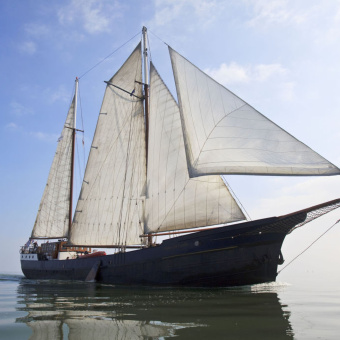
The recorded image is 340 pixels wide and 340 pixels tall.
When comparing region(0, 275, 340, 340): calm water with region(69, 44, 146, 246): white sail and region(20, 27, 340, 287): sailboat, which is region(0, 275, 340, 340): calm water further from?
region(69, 44, 146, 246): white sail

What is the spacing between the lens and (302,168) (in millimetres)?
15625

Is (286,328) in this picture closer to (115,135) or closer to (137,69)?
(115,135)

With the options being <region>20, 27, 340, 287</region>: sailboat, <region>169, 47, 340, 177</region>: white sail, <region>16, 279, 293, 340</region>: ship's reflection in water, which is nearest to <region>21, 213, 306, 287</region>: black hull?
<region>20, 27, 340, 287</region>: sailboat

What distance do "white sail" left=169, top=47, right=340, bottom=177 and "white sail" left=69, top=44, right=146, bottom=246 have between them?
993 centimetres

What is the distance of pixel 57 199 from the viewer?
123 feet

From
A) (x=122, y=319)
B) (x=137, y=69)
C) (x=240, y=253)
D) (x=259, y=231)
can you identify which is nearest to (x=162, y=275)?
(x=240, y=253)

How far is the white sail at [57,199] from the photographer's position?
121ft

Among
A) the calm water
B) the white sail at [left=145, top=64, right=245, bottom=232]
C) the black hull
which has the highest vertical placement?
the white sail at [left=145, top=64, right=245, bottom=232]

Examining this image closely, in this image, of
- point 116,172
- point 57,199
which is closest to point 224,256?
point 116,172

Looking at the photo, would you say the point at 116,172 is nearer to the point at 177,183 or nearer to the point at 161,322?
the point at 177,183

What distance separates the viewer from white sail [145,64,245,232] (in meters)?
21.0

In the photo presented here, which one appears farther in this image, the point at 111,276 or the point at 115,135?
the point at 115,135

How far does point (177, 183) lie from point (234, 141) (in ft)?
20.3

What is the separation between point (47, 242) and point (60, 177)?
723 centimetres
